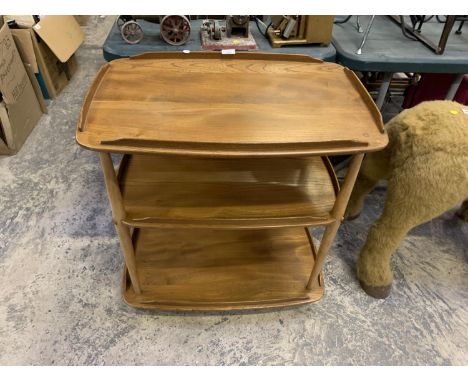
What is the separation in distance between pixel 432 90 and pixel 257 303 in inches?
52.4

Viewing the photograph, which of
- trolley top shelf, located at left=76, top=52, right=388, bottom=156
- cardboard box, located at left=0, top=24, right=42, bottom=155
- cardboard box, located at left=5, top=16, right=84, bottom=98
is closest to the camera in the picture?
trolley top shelf, located at left=76, top=52, right=388, bottom=156

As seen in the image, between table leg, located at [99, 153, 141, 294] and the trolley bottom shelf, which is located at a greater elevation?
table leg, located at [99, 153, 141, 294]

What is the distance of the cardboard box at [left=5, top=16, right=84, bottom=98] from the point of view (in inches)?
71.2

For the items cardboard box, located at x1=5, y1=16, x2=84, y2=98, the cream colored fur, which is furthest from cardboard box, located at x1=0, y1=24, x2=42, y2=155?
the cream colored fur

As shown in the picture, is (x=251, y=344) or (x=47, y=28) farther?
(x=47, y=28)

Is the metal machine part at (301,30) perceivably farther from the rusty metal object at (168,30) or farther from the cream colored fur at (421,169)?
the cream colored fur at (421,169)

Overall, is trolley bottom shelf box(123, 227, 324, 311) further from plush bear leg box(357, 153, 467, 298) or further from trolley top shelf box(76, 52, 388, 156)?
trolley top shelf box(76, 52, 388, 156)

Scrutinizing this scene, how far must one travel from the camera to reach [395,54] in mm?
1355

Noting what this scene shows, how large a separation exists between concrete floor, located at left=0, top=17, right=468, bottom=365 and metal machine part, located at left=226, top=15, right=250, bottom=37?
89 cm

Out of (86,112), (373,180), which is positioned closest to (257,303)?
(373,180)

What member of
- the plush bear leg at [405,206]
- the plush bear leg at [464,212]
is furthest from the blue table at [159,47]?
the plush bear leg at [464,212]

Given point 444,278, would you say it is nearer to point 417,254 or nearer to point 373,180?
point 417,254

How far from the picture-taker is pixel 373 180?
Answer: 1304 millimetres

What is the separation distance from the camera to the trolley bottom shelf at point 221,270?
1.13 m
